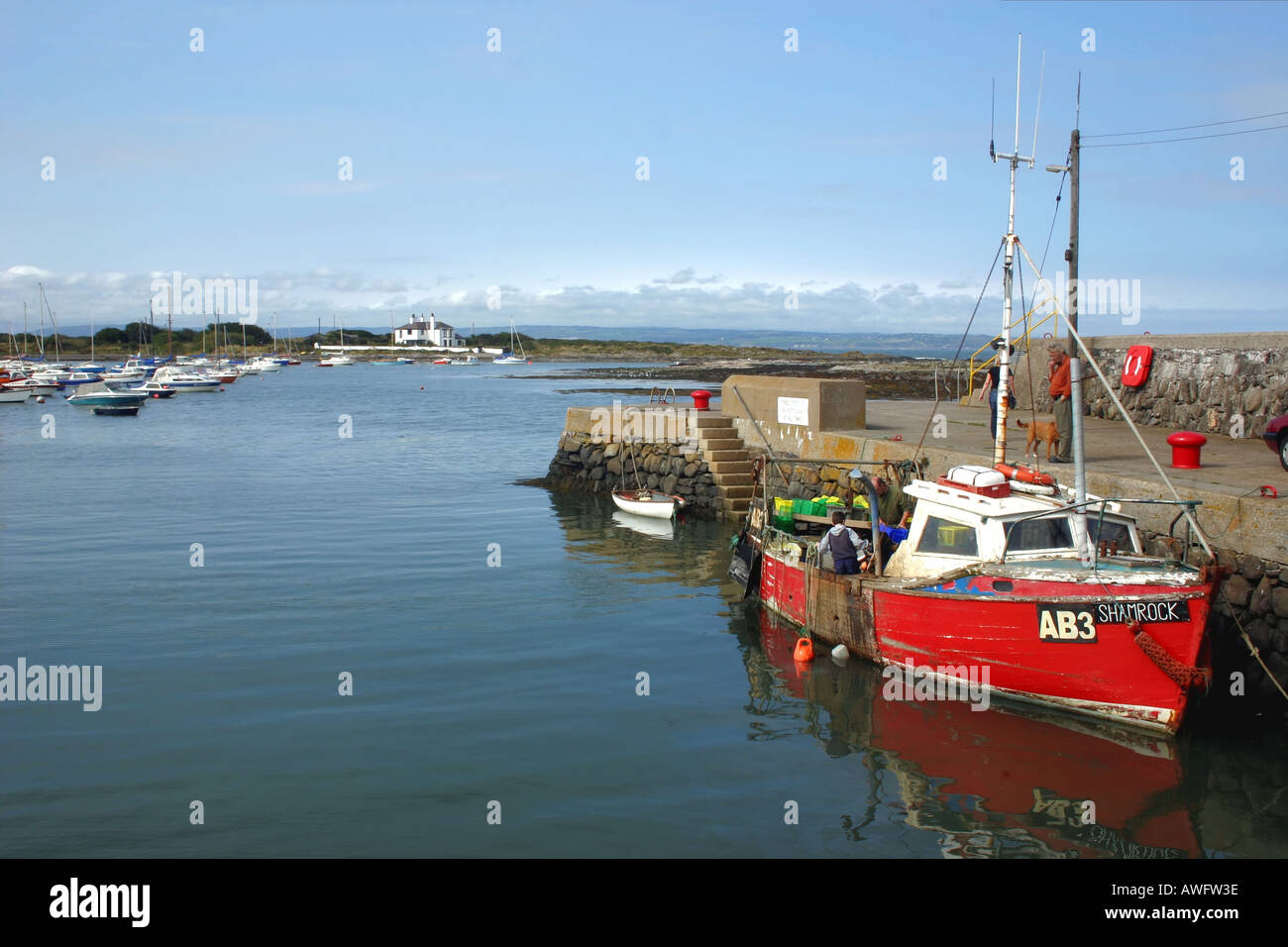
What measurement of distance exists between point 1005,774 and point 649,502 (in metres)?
14.8

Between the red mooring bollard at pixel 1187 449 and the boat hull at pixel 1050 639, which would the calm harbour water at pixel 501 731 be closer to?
the boat hull at pixel 1050 639

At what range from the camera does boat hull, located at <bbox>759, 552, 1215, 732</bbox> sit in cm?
984

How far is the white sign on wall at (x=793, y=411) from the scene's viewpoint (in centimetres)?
2269

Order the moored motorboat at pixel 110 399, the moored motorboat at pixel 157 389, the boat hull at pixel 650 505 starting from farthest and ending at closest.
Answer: the moored motorboat at pixel 157 389 < the moored motorboat at pixel 110 399 < the boat hull at pixel 650 505

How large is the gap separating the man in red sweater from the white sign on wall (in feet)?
22.1

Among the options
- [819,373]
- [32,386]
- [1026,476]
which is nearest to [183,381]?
[32,386]

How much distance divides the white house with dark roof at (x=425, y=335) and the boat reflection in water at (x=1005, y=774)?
553 ft

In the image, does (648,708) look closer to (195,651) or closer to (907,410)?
(195,651)

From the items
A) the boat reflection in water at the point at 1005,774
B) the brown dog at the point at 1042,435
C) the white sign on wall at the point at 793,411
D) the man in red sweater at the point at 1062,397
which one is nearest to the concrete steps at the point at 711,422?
the white sign on wall at the point at 793,411

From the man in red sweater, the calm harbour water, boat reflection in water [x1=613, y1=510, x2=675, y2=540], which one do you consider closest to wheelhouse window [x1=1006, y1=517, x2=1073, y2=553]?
the calm harbour water

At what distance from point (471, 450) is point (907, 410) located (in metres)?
18.8

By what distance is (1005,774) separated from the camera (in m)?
9.93

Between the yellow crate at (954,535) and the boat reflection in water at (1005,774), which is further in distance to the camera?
the yellow crate at (954,535)
